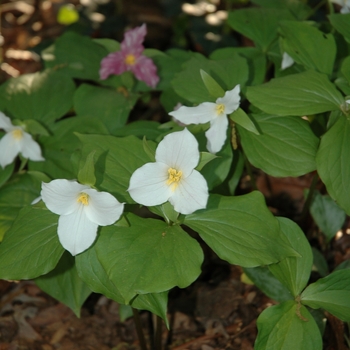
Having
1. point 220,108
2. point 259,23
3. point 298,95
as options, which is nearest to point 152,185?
point 220,108

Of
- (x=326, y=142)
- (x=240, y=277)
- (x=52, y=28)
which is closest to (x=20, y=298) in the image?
(x=240, y=277)

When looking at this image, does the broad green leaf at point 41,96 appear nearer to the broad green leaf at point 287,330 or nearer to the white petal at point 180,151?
the white petal at point 180,151

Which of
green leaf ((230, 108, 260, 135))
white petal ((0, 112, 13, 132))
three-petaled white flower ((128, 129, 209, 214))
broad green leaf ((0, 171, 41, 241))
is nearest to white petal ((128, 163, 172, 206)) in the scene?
three-petaled white flower ((128, 129, 209, 214))

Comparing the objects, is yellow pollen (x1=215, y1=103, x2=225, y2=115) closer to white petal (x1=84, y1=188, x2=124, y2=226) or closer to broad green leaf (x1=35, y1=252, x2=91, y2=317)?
white petal (x1=84, y1=188, x2=124, y2=226)

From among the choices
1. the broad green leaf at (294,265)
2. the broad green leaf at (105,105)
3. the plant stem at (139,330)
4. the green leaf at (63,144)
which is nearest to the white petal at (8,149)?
the green leaf at (63,144)

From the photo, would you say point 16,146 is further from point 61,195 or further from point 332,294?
point 332,294
